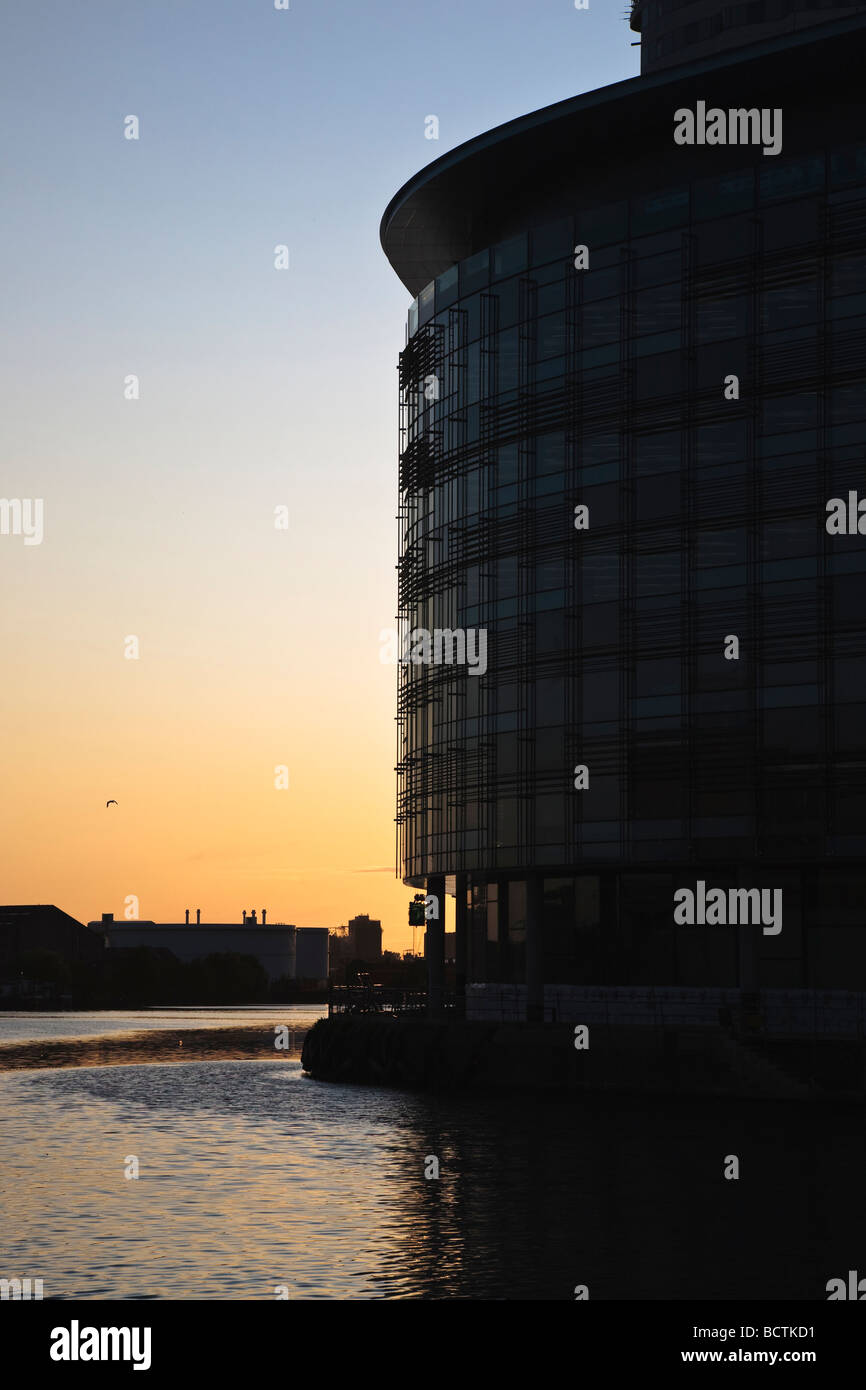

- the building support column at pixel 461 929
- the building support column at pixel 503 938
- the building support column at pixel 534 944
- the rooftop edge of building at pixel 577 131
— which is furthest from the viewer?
the building support column at pixel 461 929

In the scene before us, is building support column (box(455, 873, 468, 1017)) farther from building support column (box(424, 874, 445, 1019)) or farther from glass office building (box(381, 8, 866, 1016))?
glass office building (box(381, 8, 866, 1016))

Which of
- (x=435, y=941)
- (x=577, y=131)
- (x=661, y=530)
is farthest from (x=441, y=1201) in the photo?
(x=577, y=131)

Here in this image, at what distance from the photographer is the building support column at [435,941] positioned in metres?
84.2

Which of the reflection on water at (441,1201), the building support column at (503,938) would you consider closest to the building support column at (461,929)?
the building support column at (503,938)

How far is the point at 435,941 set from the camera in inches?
3418

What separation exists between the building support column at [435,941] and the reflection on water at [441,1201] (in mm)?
23119

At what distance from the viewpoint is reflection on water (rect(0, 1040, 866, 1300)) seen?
2747cm

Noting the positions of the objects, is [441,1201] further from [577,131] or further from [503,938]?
[577,131]

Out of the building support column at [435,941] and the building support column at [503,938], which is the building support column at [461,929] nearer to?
the building support column at [435,941]

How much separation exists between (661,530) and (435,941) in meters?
26.2

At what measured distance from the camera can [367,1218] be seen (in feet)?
111
